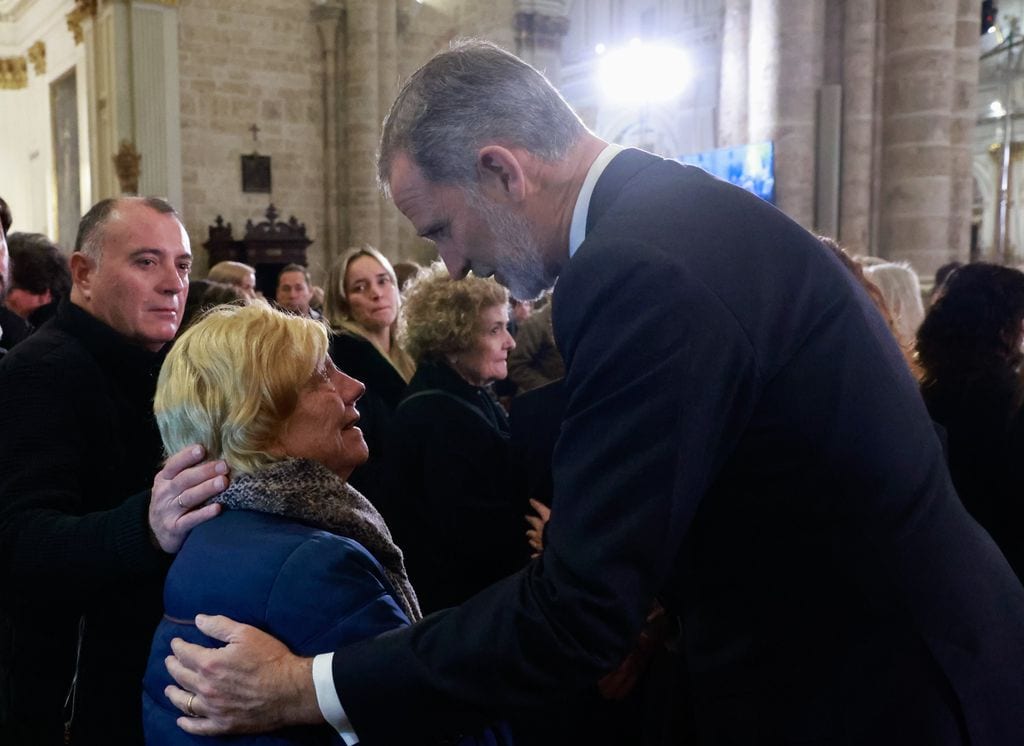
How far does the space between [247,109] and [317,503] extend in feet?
44.1

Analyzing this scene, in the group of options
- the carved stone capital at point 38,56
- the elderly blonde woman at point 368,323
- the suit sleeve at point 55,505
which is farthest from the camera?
the carved stone capital at point 38,56

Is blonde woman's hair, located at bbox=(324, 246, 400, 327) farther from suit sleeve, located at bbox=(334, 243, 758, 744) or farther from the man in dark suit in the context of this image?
suit sleeve, located at bbox=(334, 243, 758, 744)

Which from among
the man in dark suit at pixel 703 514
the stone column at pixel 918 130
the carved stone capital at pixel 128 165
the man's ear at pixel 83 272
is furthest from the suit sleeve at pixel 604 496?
the carved stone capital at pixel 128 165

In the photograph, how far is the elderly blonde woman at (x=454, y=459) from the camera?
10.7 feet

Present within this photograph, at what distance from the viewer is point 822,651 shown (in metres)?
1.54

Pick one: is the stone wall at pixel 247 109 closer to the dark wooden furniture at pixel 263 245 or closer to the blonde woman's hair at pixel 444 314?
the dark wooden furniture at pixel 263 245

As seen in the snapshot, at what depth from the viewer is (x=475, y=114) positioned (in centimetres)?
163

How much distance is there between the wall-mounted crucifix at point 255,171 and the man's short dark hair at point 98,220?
11.8 metres

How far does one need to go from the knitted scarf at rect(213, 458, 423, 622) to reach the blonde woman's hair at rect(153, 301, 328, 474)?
2.8 inches

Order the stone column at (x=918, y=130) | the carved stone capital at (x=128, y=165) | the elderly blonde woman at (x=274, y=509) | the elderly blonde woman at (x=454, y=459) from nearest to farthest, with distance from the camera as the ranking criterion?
the elderly blonde woman at (x=274, y=509) → the elderly blonde woman at (x=454, y=459) → the stone column at (x=918, y=130) → the carved stone capital at (x=128, y=165)

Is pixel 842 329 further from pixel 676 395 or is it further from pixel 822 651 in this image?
pixel 822 651

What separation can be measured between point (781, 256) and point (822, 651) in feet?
2.03

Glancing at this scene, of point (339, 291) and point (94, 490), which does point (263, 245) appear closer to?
point (339, 291)

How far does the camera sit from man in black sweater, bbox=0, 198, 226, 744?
206 centimetres
